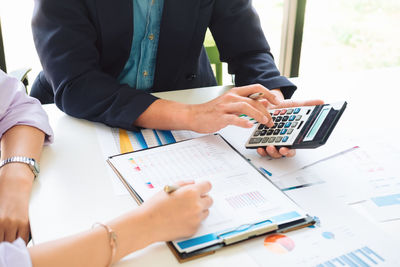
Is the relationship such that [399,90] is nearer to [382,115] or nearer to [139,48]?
[382,115]

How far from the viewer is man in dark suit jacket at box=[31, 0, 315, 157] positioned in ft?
2.93

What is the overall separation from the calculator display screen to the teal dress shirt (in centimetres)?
50

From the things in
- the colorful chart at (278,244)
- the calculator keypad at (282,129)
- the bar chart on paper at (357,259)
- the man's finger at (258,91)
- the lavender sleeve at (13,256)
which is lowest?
the colorful chart at (278,244)

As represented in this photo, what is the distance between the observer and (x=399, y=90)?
45.4 inches

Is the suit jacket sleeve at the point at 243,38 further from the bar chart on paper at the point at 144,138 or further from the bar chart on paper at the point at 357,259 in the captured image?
the bar chart on paper at the point at 357,259

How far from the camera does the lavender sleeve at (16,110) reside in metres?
0.82

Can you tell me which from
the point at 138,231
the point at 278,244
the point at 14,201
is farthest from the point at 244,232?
the point at 14,201

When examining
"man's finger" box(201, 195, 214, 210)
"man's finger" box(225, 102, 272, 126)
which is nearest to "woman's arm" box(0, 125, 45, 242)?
"man's finger" box(201, 195, 214, 210)

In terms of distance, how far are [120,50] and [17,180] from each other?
472 millimetres

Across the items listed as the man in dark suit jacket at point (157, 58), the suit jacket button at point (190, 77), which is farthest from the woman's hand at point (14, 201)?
the suit jacket button at point (190, 77)

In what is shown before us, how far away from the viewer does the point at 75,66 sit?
0.95 m

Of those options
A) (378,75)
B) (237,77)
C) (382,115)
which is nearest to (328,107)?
(382,115)

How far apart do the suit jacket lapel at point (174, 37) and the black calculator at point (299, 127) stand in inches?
14.8

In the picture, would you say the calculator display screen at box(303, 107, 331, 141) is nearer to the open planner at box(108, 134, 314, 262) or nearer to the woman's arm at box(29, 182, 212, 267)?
the open planner at box(108, 134, 314, 262)
